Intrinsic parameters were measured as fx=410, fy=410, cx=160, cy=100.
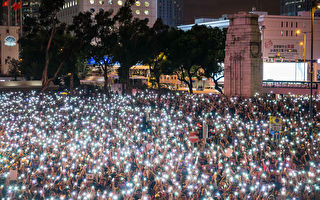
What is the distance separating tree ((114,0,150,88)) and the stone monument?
49.6 feet

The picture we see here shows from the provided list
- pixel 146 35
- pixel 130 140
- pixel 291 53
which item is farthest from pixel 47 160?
pixel 291 53

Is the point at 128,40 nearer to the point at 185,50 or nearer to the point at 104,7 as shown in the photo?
the point at 185,50

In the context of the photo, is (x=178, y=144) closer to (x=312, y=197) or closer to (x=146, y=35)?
(x=312, y=197)

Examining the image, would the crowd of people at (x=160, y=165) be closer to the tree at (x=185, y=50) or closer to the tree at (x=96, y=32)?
the tree at (x=96, y=32)

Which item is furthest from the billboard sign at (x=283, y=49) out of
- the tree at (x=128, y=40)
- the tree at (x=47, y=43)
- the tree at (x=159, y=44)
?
the tree at (x=47, y=43)

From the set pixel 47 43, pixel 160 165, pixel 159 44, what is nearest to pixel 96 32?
pixel 47 43

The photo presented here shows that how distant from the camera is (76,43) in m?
45.9

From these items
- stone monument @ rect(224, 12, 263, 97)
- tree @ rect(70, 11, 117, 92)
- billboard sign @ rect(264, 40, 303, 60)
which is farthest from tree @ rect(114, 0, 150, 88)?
billboard sign @ rect(264, 40, 303, 60)

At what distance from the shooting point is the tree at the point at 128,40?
4853 cm

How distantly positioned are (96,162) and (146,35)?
121 ft

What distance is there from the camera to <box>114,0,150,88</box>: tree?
4853 centimetres

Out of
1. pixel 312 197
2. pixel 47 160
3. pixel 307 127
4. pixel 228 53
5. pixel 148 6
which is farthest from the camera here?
pixel 148 6

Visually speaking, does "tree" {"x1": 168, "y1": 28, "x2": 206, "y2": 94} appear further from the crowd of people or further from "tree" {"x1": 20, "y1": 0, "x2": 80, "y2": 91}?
the crowd of people

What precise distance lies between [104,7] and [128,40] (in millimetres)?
94242
